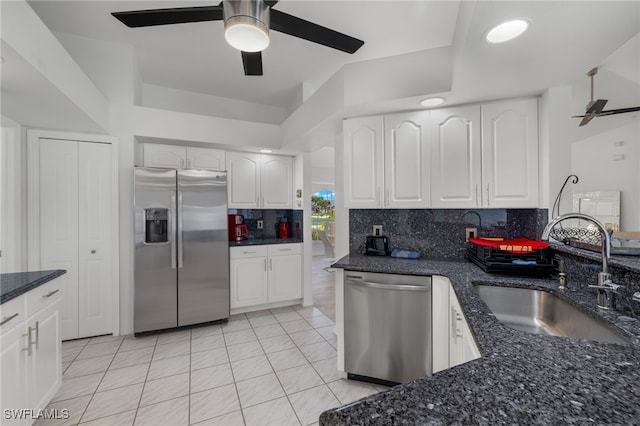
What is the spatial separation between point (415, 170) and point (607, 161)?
3.79ft

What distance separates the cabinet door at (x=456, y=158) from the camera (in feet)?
7.31

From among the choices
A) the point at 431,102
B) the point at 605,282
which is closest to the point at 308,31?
the point at 431,102

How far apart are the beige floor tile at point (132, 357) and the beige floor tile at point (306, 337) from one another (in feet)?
4.45

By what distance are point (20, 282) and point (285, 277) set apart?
8.68ft

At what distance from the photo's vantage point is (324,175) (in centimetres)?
833

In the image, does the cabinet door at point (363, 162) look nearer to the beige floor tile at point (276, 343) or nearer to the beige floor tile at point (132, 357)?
the beige floor tile at point (276, 343)

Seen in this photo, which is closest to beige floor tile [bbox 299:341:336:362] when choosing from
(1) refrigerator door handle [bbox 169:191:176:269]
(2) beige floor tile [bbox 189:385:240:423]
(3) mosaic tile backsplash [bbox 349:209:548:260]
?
(2) beige floor tile [bbox 189:385:240:423]

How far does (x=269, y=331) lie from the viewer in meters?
3.14

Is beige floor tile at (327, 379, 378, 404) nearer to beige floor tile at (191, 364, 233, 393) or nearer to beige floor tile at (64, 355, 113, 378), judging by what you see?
beige floor tile at (191, 364, 233, 393)

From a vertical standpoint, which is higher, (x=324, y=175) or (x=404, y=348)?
(x=324, y=175)

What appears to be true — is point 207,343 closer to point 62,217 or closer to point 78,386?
point 78,386

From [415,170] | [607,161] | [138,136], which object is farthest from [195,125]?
[607,161]

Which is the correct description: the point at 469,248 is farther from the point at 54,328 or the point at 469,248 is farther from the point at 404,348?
the point at 54,328

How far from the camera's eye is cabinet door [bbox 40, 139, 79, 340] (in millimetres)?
2740
